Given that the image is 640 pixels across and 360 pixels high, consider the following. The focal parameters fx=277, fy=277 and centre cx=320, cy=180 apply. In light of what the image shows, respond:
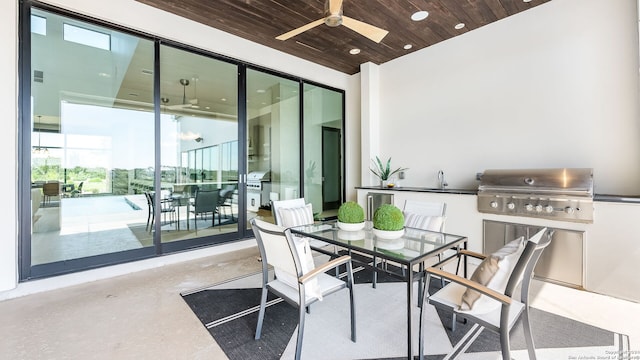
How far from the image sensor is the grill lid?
8.92ft

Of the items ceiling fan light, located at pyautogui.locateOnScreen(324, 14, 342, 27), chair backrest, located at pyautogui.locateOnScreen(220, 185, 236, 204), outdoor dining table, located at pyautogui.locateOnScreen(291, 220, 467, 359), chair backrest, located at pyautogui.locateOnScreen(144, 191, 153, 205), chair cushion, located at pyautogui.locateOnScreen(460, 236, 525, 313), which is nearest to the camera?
chair cushion, located at pyautogui.locateOnScreen(460, 236, 525, 313)

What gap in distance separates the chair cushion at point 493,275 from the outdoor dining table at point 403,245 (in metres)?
0.31

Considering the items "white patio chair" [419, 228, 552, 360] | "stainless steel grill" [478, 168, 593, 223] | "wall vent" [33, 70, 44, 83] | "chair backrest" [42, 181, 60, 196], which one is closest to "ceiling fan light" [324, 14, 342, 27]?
"white patio chair" [419, 228, 552, 360]

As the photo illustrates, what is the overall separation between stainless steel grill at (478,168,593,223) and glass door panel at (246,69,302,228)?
9.57 feet

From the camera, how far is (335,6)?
223cm

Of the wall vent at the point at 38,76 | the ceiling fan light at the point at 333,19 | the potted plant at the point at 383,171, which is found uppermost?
the ceiling fan light at the point at 333,19

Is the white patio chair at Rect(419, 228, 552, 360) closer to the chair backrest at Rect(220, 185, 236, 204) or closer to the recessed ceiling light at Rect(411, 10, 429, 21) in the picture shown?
the recessed ceiling light at Rect(411, 10, 429, 21)

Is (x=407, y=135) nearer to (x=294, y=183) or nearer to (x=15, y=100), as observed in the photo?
(x=294, y=183)

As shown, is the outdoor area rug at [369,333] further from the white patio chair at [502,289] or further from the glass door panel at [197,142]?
the glass door panel at [197,142]

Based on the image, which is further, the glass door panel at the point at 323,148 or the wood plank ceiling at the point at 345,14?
the glass door panel at the point at 323,148

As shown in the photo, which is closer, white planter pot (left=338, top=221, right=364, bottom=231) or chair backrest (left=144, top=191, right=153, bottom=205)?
white planter pot (left=338, top=221, right=364, bottom=231)

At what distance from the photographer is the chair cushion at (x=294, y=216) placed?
9.48 feet

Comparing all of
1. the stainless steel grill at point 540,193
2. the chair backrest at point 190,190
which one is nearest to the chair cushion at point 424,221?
the stainless steel grill at point 540,193

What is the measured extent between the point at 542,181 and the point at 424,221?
1477mm
